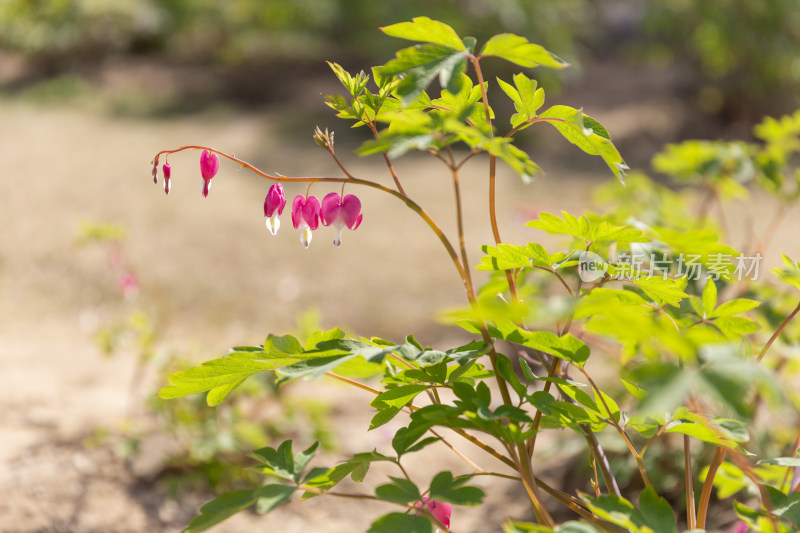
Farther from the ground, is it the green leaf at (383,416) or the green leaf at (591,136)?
the green leaf at (591,136)

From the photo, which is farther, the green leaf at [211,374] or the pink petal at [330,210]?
the pink petal at [330,210]

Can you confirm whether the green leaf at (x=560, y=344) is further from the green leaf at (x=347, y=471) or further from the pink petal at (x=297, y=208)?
the pink petal at (x=297, y=208)

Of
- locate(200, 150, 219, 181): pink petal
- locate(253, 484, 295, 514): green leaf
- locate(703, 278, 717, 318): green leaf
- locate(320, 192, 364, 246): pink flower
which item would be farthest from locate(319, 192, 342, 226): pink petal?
locate(703, 278, 717, 318): green leaf

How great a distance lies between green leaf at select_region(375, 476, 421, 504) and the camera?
2.52ft

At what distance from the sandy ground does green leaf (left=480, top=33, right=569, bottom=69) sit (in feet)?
4.93

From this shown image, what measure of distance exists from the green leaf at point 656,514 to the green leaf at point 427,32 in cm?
60

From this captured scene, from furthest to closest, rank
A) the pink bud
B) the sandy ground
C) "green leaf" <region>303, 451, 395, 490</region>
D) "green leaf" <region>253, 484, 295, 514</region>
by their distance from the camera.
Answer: the sandy ground
the pink bud
"green leaf" <region>303, 451, 395, 490</region>
"green leaf" <region>253, 484, 295, 514</region>

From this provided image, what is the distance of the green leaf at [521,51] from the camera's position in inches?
31.2

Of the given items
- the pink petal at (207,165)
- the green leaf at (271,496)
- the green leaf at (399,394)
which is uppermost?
the pink petal at (207,165)

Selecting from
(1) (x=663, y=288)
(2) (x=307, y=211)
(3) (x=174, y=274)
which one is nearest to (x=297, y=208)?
(2) (x=307, y=211)

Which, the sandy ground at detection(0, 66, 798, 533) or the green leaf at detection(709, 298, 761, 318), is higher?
the green leaf at detection(709, 298, 761, 318)

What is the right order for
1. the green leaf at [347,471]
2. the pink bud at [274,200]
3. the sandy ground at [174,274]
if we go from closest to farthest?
the green leaf at [347,471] → the pink bud at [274,200] → the sandy ground at [174,274]

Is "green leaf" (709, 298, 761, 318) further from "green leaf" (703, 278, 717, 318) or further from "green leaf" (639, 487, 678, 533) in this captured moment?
"green leaf" (639, 487, 678, 533)

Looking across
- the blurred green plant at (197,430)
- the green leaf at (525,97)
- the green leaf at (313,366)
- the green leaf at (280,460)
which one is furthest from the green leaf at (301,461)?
the blurred green plant at (197,430)
